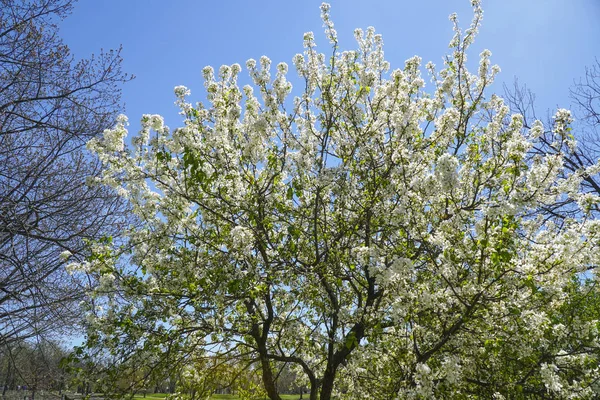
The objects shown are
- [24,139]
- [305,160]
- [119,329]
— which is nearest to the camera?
[119,329]

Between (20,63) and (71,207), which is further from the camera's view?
(71,207)

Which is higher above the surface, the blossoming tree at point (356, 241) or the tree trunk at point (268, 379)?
the blossoming tree at point (356, 241)

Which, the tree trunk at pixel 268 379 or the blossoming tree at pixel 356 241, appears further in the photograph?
the tree trunk at pixel 268 379

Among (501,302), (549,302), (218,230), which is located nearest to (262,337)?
(218,230)

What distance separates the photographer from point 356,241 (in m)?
7.18

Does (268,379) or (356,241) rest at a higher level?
(356,241)

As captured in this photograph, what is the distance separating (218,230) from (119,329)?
2.07 metres

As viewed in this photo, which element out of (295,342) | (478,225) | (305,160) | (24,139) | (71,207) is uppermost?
(24,139)

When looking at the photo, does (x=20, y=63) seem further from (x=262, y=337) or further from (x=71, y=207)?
(x=262, y=337)

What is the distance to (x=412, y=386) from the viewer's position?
215 inches

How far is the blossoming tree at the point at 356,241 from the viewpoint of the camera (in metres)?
5.32

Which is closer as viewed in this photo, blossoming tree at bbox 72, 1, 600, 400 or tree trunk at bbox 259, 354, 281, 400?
blossoming tree at bbox 72, 1, 600, 400

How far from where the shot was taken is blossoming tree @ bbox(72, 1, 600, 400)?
5316 mm

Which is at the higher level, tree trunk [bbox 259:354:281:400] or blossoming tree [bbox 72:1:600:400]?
blossoming tree [bbox 72:1:600:400]
